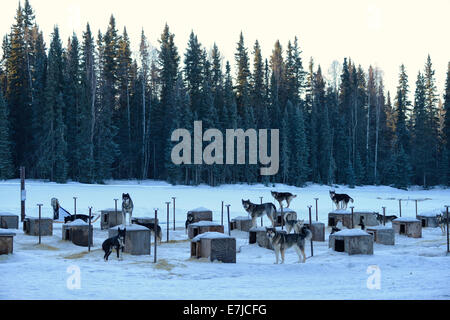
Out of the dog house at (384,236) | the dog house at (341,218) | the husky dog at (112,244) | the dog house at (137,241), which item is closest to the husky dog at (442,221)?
the dog house at (341,218)

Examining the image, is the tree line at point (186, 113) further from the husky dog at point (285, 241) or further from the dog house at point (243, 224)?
the husky dog at point (285, 241)

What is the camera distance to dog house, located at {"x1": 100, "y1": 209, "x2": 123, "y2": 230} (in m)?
24.4

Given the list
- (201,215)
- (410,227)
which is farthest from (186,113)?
(410,227)

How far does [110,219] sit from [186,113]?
100 feet

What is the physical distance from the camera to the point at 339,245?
17.5 metres

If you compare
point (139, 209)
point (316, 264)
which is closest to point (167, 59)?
point (139, 209)

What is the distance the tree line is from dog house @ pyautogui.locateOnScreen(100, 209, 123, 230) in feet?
75.1

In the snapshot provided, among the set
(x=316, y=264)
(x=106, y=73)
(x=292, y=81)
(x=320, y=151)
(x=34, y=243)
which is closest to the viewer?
(x=316, y=264)

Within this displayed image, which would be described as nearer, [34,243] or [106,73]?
[34,243]

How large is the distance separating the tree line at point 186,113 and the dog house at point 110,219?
22.9m
